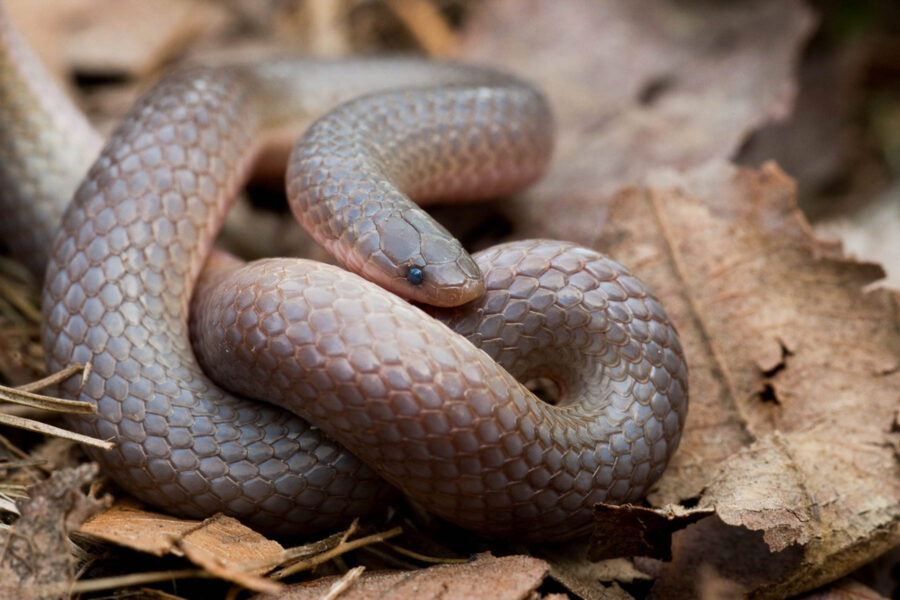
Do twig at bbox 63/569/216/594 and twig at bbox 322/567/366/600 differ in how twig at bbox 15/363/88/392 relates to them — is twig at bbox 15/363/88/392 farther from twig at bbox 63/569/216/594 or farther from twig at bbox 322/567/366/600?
twig at bbox 322/567/366/600

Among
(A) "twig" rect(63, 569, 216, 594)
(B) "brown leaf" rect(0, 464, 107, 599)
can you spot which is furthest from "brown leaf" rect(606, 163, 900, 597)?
(B) "brown leaf" rect(0, 464, 107, 599)

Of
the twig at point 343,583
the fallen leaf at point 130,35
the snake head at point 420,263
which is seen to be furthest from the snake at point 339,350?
the fallen leaf at point 130,35

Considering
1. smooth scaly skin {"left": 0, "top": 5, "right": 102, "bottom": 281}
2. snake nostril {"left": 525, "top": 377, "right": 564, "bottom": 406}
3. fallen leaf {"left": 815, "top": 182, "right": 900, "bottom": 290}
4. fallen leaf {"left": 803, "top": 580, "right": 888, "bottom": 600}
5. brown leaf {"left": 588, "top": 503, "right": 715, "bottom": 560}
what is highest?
fallen leaf {"left": 815, "top": 182, "right": 900, "bottom": 290}

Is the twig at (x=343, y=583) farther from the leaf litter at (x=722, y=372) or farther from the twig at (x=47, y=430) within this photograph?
the twig at (x=47, y=430)

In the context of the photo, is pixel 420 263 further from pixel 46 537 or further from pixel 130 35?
pixel 130 35

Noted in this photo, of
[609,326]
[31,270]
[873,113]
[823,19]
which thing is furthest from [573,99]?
[31,270]
